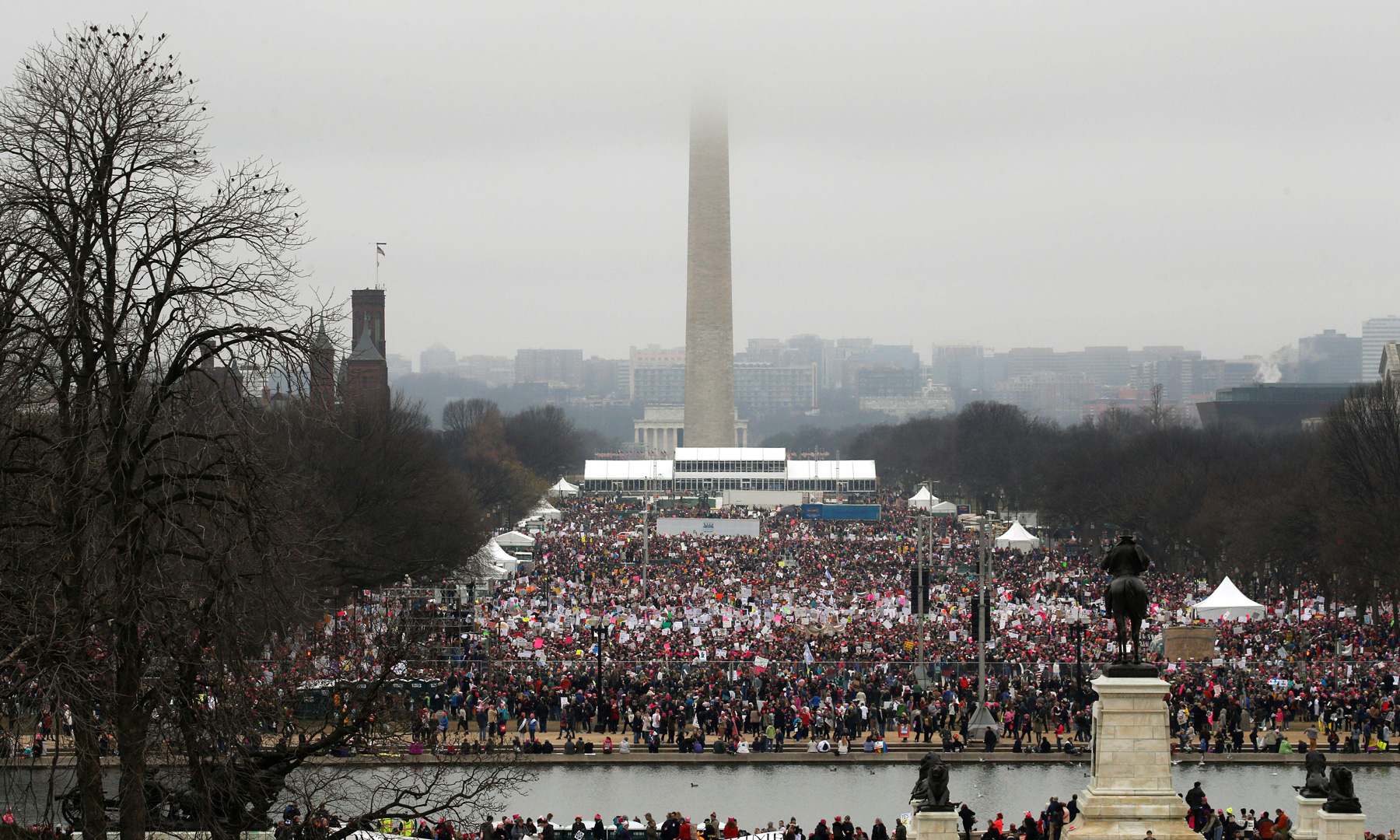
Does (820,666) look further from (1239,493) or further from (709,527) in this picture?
(709,527)

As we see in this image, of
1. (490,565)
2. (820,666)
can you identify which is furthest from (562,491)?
(820,666)

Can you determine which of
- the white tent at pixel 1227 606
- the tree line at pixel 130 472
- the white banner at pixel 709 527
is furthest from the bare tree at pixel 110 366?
the white banner at pixel 709 527

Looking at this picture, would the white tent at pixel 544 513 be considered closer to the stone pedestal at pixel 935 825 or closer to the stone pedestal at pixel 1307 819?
the stone pedestal at pixel 935 825

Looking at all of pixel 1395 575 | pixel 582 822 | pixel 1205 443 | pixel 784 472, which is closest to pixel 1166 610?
pixel 1395 575

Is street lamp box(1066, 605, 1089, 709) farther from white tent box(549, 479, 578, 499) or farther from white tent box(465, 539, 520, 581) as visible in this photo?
white tent box(549, 479, 578, 499)

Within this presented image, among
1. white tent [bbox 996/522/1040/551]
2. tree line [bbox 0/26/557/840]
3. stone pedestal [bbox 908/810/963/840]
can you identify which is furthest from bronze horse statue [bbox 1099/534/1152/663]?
white tent [bbox 996/522/1040/551]

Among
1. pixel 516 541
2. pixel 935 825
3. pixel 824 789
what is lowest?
pixel 824 789
